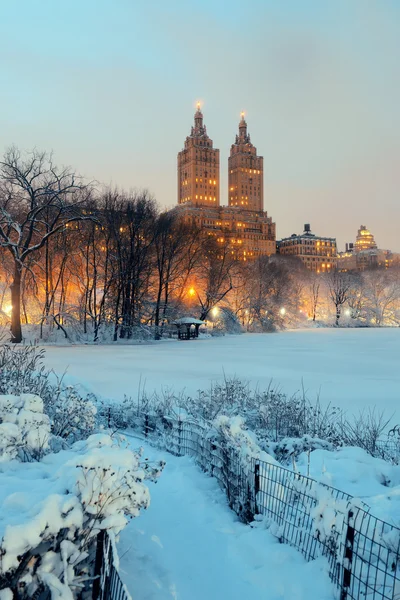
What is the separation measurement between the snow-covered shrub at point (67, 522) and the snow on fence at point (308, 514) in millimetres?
2048

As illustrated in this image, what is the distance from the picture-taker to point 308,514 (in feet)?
18.0

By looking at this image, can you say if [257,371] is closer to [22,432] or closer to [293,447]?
[293,447]

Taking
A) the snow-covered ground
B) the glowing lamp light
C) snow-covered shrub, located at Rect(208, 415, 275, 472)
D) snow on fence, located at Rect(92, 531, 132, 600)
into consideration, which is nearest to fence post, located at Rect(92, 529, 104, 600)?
snow on fence, located at Rect(92, 531, 132, 600)

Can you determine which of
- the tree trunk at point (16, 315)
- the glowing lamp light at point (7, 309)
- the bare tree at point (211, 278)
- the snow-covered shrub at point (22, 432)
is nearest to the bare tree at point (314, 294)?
the bare tree at point (211, 278)

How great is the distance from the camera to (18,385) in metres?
9.90

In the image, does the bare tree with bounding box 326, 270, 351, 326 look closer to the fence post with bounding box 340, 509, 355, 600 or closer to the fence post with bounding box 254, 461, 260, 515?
the fence post with bounding box 254, 461, 260, 515

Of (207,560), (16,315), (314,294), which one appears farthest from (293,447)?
(314,294)

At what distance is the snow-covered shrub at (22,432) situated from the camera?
16.7ft

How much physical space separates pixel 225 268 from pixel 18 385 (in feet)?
167

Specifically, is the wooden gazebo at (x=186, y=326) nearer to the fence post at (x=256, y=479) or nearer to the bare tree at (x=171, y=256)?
the bare tree at (x=171, y=256)

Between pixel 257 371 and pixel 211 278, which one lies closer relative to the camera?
pixel 257 371

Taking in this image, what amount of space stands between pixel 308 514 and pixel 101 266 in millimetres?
40806

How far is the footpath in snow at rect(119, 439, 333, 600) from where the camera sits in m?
4.92

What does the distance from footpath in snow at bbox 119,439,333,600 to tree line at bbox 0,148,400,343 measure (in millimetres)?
26869
